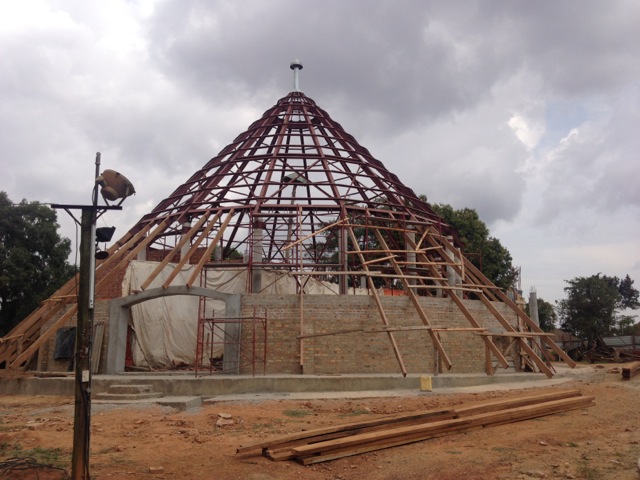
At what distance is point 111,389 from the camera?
12.6 metres

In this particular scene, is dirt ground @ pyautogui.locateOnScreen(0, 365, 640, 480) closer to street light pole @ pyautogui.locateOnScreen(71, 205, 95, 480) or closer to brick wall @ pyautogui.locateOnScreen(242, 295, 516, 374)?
street light pole @ pyautogui.locateOnScreen(71, 205, 95, 480)

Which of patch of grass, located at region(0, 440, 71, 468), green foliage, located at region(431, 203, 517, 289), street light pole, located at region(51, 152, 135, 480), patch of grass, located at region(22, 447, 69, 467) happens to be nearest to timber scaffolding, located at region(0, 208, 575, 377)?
patch of grass, located at region(0, 440, 71, 468)

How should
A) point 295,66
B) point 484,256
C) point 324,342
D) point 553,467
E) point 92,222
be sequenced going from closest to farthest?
point 92,222, point 553,467, point 324,342, point 295,66, point 484,256

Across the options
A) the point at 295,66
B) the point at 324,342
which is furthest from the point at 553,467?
the point at 295,66

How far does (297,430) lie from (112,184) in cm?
499

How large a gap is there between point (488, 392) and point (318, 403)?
13.9 feet

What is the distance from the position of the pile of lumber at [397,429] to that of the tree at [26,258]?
2249 centimetres

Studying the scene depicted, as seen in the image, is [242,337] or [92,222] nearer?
[92,222]

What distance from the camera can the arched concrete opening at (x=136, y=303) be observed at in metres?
14.7

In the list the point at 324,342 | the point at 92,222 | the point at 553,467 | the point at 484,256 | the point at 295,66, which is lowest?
the point at 553,467

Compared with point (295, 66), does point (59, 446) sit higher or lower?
lower

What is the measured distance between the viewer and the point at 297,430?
907 cm

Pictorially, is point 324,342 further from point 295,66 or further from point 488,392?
point 295,66

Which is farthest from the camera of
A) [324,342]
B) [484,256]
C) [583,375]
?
[484,256]
